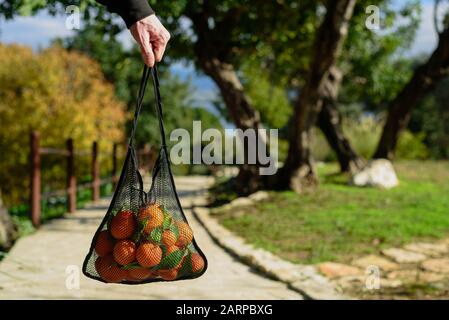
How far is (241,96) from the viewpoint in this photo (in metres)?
9.84

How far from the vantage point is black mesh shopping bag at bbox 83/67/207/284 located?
91.7 inches

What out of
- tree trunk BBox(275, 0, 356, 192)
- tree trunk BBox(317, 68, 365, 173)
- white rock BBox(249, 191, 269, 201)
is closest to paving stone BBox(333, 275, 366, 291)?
white rock BBox(249, 191, 269, 201)

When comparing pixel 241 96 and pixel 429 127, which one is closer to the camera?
pixel 241 96

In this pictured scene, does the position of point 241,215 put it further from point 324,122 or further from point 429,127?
point 429,127

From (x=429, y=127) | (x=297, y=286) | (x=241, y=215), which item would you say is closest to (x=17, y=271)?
(x=297, y=286)

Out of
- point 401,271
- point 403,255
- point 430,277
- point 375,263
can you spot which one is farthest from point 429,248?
point 430,277

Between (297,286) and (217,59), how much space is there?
19.4ft

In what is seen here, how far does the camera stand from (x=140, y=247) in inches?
91.3

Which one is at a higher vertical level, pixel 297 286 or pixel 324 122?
pixel 324 122

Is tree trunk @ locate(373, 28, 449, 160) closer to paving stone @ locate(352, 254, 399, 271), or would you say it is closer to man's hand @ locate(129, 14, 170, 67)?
paving stone @ locate(352, 254, 399, 271)

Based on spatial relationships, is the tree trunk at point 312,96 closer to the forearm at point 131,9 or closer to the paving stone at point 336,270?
the paving stone at point 336,270

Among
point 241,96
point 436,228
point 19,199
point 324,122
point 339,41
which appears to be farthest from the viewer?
point 19,199

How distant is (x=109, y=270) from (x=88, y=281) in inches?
102

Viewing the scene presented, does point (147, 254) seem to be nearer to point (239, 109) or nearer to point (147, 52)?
point (147, 52)
